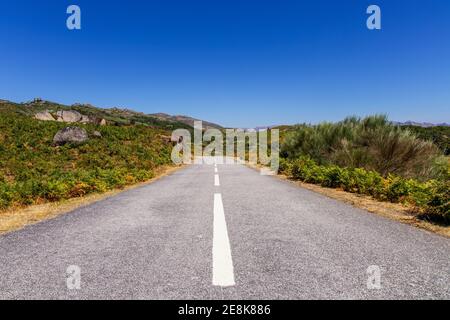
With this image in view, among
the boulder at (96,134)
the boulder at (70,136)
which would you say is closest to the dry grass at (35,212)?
the boulder at (70,136)

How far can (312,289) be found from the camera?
3.07 meters

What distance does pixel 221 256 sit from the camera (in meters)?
4.04

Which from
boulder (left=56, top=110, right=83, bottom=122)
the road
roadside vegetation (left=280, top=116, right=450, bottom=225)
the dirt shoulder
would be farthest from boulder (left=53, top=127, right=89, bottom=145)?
the dirt shoulder

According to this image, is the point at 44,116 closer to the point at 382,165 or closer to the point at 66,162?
the point at 66,162

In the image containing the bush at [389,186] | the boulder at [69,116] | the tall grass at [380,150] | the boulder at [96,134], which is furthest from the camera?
the boulder at [69,116]

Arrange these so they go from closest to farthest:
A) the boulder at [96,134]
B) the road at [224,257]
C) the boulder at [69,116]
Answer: the road at [224,257] < the boulder at [96,134] < the boulder at [69,116]

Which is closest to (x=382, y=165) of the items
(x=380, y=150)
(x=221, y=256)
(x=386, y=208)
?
(x=380, y=150)

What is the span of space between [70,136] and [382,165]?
2833 cm

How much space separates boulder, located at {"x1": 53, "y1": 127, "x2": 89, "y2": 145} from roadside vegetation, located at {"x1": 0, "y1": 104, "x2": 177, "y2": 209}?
64 cm

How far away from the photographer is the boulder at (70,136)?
31.1m

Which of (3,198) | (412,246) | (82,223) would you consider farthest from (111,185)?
(412,246)

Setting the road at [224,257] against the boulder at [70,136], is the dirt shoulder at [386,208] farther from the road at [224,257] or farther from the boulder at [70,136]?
the boulder at [70,136]

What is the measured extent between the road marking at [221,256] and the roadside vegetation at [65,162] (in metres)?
5.90
